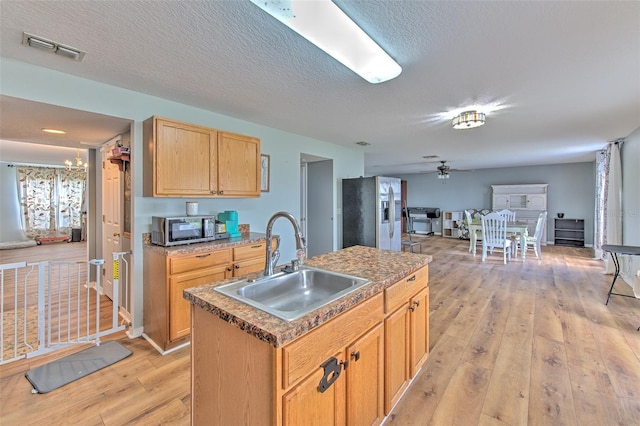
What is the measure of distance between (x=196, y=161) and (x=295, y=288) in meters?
1.79

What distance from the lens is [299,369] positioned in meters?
1.01

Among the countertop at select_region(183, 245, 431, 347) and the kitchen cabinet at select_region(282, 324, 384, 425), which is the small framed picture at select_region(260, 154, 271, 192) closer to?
the countertop at select_region(183, 245, 431, 347)

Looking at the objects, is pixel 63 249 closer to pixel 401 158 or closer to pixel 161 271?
pixel 161 271

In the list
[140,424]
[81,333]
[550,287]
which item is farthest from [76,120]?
[550,287]

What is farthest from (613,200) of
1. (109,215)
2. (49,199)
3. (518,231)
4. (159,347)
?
(49,199)

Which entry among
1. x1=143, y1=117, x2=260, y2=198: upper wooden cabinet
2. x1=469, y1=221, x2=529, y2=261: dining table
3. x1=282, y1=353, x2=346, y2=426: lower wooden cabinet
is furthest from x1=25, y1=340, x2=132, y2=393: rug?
x1=469, y1=221, x2=529, y2=261: dining table

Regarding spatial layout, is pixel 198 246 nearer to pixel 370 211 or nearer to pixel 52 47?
pixel 52 47

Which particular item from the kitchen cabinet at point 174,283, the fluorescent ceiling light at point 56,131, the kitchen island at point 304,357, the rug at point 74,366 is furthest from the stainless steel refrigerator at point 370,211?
the fluorescent ceiling light at point 56,131

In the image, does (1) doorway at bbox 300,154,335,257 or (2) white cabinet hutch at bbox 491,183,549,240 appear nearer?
(1) doorway at bbox 300,154,335,257

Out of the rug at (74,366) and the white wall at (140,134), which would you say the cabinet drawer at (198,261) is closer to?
the white wall at (140,134)

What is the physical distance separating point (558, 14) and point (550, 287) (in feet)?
13.2

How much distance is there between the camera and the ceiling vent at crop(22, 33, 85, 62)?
1.71 m

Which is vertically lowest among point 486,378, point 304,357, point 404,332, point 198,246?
point 486,378

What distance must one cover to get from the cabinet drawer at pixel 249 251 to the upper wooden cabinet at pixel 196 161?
23.6 inches
